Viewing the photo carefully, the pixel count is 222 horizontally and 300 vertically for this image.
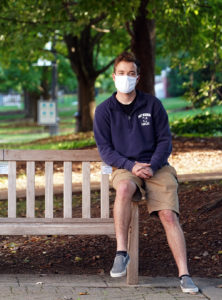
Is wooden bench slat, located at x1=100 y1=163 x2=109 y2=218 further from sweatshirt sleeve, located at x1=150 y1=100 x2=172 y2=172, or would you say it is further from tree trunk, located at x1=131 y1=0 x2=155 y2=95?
tree trunk, located at x1=131 y1=0 x2=155 y2=95

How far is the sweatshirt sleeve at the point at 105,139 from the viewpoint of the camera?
5.51m

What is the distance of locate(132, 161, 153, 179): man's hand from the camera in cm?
539

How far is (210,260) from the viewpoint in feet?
20.4

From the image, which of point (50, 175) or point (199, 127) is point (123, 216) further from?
point (199, 127)

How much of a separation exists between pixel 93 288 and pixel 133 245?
0.48m

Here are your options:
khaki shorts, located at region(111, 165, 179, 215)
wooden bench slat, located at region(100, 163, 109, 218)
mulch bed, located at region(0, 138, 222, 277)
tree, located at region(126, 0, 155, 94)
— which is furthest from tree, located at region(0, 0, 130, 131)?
khaki shorts, located at region(111, 165, 179, 215)

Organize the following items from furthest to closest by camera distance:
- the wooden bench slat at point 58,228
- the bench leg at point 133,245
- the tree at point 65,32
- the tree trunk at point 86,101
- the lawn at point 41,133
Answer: the tree trunk at point 86,101, the lawn at point 41,133, the tree at point 65,32, the wooden bench slat at point 58,228, the bench leg at point 133,245

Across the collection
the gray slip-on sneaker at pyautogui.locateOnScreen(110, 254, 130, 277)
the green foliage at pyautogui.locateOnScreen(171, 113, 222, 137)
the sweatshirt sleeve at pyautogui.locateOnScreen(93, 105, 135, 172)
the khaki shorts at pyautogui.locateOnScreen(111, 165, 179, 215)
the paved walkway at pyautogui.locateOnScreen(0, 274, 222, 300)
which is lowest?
the green foliage at pyautogui.locateOnScreen(171, 113, 222, 137)

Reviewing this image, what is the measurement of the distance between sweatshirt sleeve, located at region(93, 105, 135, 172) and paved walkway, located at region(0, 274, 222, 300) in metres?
0.91

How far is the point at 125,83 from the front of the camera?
552 cm

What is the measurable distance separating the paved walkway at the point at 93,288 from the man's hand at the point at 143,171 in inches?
32.2

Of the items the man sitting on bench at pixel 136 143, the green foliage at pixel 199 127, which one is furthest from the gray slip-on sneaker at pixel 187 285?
the green foliage at pixel 199 127

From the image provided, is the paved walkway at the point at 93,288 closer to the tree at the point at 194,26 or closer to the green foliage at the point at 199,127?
the tree at the point at 194,26

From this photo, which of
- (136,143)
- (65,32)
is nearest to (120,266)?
(136,143)
